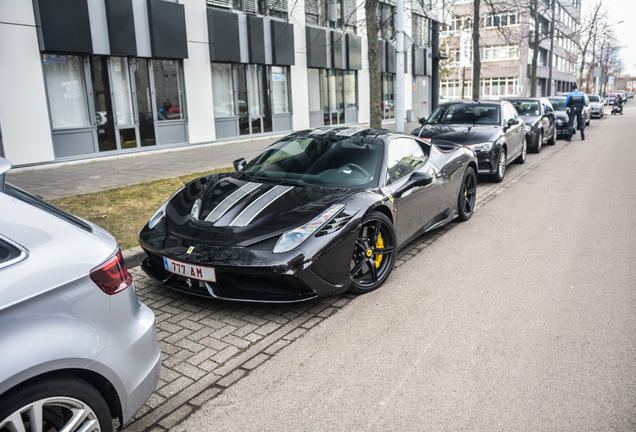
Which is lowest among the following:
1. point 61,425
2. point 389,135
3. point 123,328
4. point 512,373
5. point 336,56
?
point 512,373

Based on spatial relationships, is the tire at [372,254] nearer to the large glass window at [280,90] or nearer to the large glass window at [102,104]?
the large glass window at [102,104]

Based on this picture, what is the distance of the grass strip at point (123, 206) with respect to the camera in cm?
668

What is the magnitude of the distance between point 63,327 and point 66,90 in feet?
44.1

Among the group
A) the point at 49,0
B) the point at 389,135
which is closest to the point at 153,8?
the point at 49,0

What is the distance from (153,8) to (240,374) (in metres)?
14.2

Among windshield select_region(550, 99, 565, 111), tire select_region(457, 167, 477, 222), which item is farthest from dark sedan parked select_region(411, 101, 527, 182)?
windshield select_region(550, 99, 565, 111)

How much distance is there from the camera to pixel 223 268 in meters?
3.88

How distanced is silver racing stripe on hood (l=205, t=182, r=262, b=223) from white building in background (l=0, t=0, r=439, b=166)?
33.8ft

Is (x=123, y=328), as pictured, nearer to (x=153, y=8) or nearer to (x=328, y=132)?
(x=328, y=132)

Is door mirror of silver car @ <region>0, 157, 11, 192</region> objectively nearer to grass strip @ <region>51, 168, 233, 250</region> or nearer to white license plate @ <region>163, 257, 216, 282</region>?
white license plate @ <region>163, 257, 216, 282</region>

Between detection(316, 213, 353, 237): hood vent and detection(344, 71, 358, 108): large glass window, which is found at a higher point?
detection(344, 71, 358, 108): large glass window

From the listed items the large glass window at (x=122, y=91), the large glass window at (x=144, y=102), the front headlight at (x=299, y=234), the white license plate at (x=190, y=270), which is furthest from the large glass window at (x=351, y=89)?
the white license plate at (x=190, y=270)

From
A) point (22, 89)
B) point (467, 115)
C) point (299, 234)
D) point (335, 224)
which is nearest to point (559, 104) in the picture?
point (467, 115)

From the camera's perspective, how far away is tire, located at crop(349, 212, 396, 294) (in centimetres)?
462
